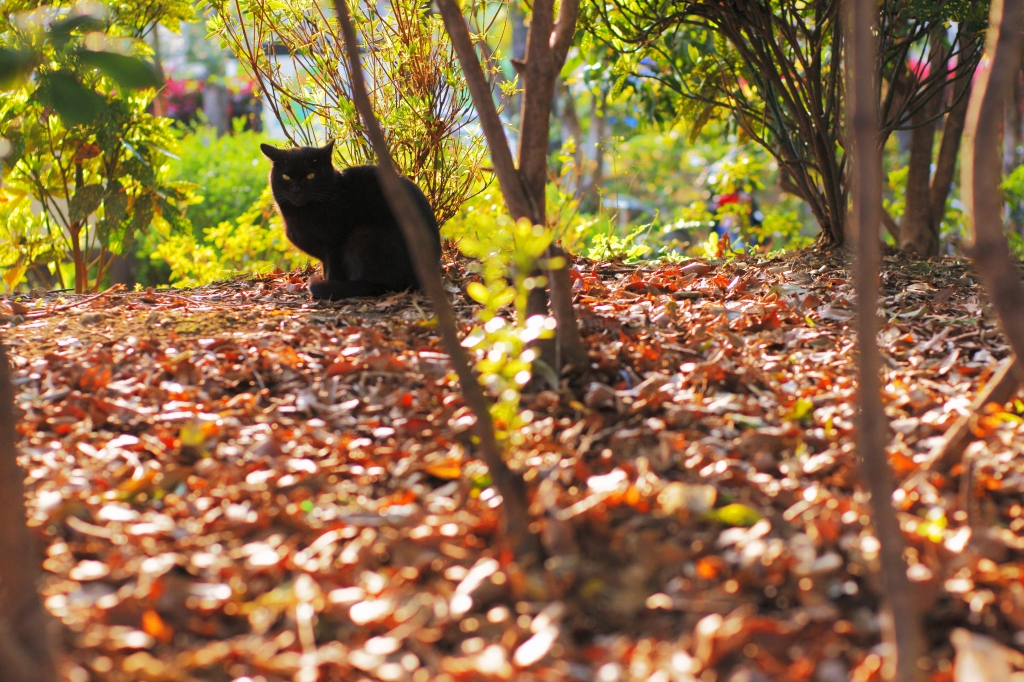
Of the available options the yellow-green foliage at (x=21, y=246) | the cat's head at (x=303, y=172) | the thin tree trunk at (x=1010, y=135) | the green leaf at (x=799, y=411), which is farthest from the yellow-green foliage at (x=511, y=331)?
the thin tree trunk at (x=1010, y=135)

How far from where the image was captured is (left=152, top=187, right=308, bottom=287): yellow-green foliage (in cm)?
556

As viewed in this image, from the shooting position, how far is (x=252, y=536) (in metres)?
1.79

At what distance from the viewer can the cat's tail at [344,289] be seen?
363cm

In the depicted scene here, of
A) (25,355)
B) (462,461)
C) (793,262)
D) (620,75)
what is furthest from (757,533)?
(620,75)

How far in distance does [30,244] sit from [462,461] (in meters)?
4.07

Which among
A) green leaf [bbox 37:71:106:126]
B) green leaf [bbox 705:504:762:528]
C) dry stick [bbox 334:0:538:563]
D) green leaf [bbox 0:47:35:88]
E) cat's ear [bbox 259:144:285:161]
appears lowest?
green leaf [bbox 705:504:762:528]

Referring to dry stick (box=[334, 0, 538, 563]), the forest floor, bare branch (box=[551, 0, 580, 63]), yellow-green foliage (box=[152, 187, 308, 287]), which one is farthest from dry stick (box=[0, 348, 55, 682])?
yellow-green foliage (box=[152, 187, 308, 287])

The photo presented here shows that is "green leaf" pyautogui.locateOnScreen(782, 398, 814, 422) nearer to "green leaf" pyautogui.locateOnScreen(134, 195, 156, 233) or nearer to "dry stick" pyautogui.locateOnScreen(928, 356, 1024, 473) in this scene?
"dry stick" pyautogui.locateOnScreen(928, 356, 1024, 473)

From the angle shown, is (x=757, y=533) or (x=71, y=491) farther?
(x=71, y=491)

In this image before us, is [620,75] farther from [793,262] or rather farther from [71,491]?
[71,491]

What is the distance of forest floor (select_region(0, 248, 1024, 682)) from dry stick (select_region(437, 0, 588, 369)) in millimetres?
198

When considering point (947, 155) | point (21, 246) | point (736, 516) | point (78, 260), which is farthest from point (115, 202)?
point (947, 155)

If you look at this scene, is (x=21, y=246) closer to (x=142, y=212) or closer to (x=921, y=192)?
(x=142, y=212)

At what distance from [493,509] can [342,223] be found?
2.32 m
